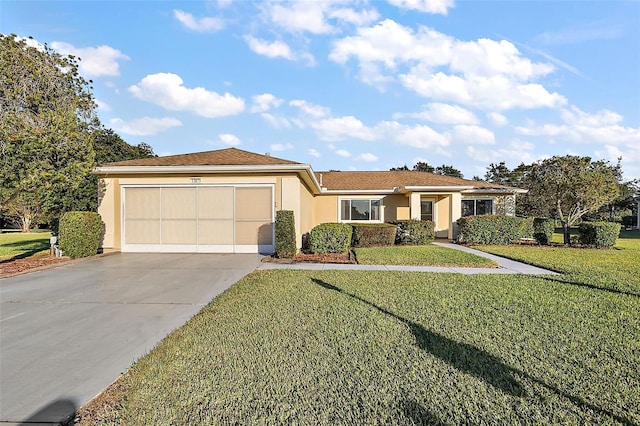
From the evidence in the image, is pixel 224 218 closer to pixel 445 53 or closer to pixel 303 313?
pixel 303 313

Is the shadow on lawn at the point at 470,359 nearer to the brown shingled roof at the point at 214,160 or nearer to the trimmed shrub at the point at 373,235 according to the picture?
the brown shingled roof at the point at 214,160

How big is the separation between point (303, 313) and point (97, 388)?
2609mm

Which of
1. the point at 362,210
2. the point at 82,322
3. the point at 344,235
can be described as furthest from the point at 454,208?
the point at 82,322

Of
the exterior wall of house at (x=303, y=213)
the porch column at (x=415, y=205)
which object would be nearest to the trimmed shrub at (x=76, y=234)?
the exterior wall of house at (x=303, y=213)

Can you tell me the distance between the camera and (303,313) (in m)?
4.74

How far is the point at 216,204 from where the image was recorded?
11.8 metres

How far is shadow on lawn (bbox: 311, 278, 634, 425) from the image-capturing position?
8.33 feet

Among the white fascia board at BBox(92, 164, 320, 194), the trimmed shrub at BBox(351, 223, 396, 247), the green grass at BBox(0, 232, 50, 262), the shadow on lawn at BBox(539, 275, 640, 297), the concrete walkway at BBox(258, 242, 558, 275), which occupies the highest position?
the white fascia board at BBox(92, 164, 320, 194)

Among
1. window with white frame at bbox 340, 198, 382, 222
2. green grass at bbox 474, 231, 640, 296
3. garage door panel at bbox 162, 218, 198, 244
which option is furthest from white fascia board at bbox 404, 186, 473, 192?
garage door panel at bbox 162, 218, 198, 244

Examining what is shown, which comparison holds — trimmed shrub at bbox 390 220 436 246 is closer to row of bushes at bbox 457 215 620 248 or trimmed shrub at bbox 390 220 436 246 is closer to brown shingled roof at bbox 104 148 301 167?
row of bushes at bbox 457 215 620 248

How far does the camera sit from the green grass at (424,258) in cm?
938

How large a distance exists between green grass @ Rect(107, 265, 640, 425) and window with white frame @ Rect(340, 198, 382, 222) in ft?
43.5

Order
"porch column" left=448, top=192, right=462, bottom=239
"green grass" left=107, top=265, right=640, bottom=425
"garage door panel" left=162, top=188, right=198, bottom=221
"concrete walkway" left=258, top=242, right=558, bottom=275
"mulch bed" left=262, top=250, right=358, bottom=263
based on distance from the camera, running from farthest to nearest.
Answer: "porch column" left=448, top=192, right=462, bottom=239 → "garage door panel" left=162, top=188, right=198, bottom=221 → "mulch bed" left=262, top=250, right=358, bottom=263 → "concrete walkway" left=258, top=242, right=558, bottom=275 → "green grass" left=107, top=265, right=640, bottom=425

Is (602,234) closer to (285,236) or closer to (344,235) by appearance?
(344,235)
